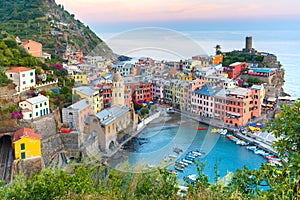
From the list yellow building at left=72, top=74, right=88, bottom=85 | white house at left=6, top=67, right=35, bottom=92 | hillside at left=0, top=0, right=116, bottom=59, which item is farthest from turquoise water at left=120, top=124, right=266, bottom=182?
hillside at left=0, top=0, right=116, bottom=59

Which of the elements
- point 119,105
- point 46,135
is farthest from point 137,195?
point 119,105

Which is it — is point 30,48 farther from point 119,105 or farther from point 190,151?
point 190,151

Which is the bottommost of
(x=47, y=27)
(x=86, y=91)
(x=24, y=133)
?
(x=24, y=133)

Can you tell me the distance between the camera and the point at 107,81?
481 inches

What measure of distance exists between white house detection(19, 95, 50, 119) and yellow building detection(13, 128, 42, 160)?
66 cm

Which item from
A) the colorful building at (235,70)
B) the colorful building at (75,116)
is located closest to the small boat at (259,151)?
the colorful building at (75,116)

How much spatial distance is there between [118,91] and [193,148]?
2.98 m

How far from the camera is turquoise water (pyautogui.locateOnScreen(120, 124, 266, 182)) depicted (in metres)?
8.34

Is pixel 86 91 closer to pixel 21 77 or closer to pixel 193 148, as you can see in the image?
pixel 21 77

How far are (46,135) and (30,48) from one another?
511 centimetres

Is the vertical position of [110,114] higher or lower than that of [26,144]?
higher

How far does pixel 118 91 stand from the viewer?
33.6 ft

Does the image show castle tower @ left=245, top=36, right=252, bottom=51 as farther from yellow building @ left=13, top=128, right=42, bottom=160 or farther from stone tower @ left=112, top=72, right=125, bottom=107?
yellow building @ left=13, top=128, right=42, bottom=160

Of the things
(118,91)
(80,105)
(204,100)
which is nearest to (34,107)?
(80,105)
